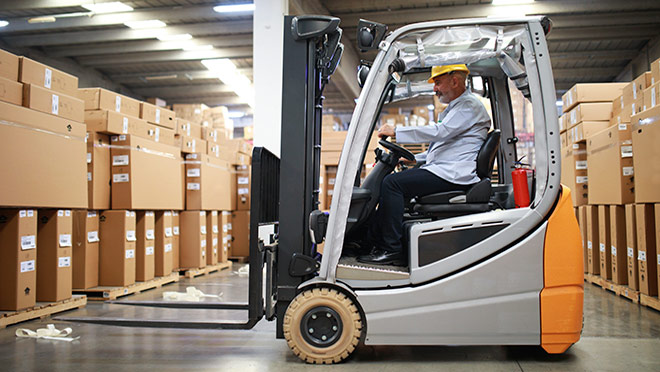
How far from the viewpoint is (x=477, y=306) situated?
3.08m

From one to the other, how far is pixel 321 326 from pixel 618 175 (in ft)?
14.0

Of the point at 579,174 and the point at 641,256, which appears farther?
the point at 579,174

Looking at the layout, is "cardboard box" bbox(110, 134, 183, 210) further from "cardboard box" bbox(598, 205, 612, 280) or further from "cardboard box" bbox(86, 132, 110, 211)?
"cardboard box" bbox(598, 205, 612, 280)

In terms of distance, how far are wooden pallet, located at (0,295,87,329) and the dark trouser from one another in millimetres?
3306

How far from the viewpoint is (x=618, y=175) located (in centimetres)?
572

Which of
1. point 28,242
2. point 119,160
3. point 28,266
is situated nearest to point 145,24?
point 119,160

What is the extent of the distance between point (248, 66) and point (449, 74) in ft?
44.5

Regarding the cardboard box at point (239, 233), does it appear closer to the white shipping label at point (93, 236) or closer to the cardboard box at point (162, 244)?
the cardboard box at point (162, 244)

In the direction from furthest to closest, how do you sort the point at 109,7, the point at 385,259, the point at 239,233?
the point at 109,7
the point at 239,233
the point at 385,259

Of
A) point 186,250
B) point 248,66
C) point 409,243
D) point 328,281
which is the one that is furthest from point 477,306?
point 248,66

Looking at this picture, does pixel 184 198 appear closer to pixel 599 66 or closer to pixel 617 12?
pixel 617 12

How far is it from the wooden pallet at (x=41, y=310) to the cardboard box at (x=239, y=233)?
5321 mm

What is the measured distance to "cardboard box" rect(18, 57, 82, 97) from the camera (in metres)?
4.70

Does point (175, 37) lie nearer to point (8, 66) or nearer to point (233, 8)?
point (233, 8)
